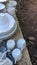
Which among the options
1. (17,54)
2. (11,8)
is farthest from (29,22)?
(17,54)

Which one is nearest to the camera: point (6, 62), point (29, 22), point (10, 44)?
point (6, 62)

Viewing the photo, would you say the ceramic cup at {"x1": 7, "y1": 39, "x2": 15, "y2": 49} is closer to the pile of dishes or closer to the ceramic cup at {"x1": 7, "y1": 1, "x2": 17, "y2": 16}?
the pile of dishes

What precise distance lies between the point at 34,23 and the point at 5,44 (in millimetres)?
1271

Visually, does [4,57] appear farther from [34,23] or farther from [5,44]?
[34,23]

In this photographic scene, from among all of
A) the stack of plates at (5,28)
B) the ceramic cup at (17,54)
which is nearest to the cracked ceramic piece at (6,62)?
the ceramic cup at (17,54)

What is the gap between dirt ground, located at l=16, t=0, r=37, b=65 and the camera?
6.89ft

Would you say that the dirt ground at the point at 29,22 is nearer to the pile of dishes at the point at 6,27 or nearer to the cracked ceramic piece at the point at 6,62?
the pile of dishes at the point at 6,27

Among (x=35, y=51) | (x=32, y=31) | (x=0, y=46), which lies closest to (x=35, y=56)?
(x=35, y=51)

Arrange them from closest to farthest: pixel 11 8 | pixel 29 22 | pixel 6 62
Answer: pixel 6 62 < pixel 11 8 < pixel 29 22

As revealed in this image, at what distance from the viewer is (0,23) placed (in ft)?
4.38

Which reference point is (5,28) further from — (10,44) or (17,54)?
(17,54)

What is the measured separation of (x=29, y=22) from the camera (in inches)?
99.2

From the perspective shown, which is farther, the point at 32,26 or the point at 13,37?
the point at 32,26

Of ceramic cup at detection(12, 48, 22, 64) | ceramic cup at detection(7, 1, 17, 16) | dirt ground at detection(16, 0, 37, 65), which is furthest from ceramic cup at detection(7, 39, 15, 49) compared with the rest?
dirt ground at detection(16, 0, 37, 65)
